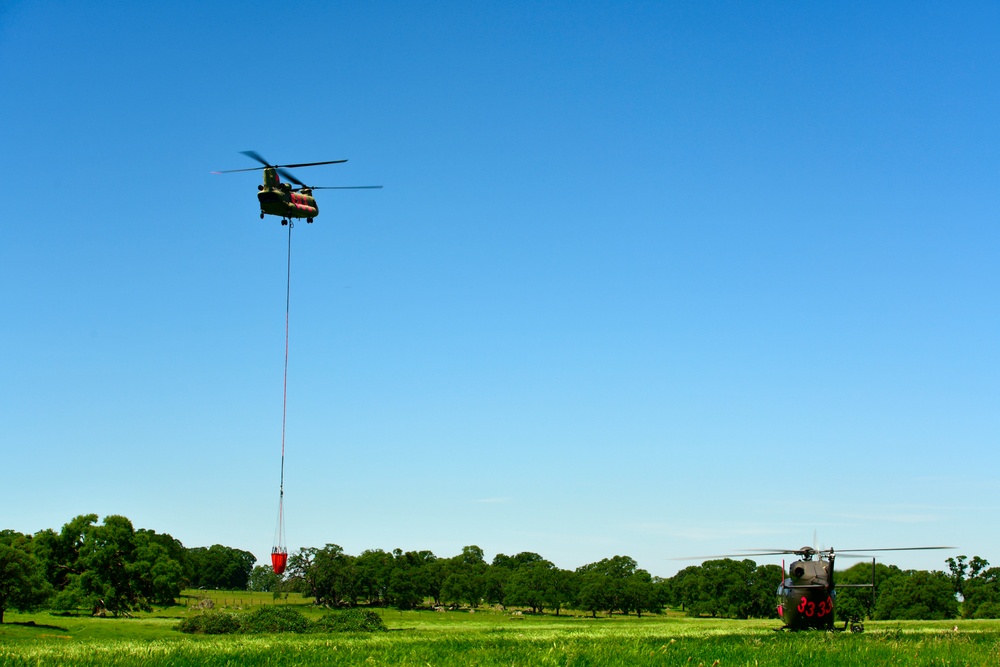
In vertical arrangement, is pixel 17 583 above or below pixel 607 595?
above

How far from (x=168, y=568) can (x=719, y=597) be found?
266 ft

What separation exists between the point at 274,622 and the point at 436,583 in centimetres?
9341

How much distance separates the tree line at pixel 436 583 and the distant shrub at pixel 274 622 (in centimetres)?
3157

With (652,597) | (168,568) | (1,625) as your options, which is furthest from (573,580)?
(1,625)

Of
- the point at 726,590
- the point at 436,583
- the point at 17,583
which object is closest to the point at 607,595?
the point at 726,590

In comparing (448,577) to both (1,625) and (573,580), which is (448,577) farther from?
(1,625)

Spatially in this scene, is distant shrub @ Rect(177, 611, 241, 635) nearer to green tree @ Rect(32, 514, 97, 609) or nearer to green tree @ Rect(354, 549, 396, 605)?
green tree @ Rect(32, 514, 97, 609)

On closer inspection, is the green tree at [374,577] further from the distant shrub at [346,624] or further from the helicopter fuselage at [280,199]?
the helicopter fuselage at [280,199]

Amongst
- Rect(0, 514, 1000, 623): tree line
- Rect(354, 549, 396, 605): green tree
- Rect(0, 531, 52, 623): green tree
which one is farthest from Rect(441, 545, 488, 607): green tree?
Rect(0, 531, 52, 623): green tree

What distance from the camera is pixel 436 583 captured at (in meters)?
152

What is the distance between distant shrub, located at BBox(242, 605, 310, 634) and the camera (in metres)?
60.9

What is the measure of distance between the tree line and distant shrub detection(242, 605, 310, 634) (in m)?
31.6

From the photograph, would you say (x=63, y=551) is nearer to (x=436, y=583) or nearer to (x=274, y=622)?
(x=274, y=622)

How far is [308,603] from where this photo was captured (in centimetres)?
14375
